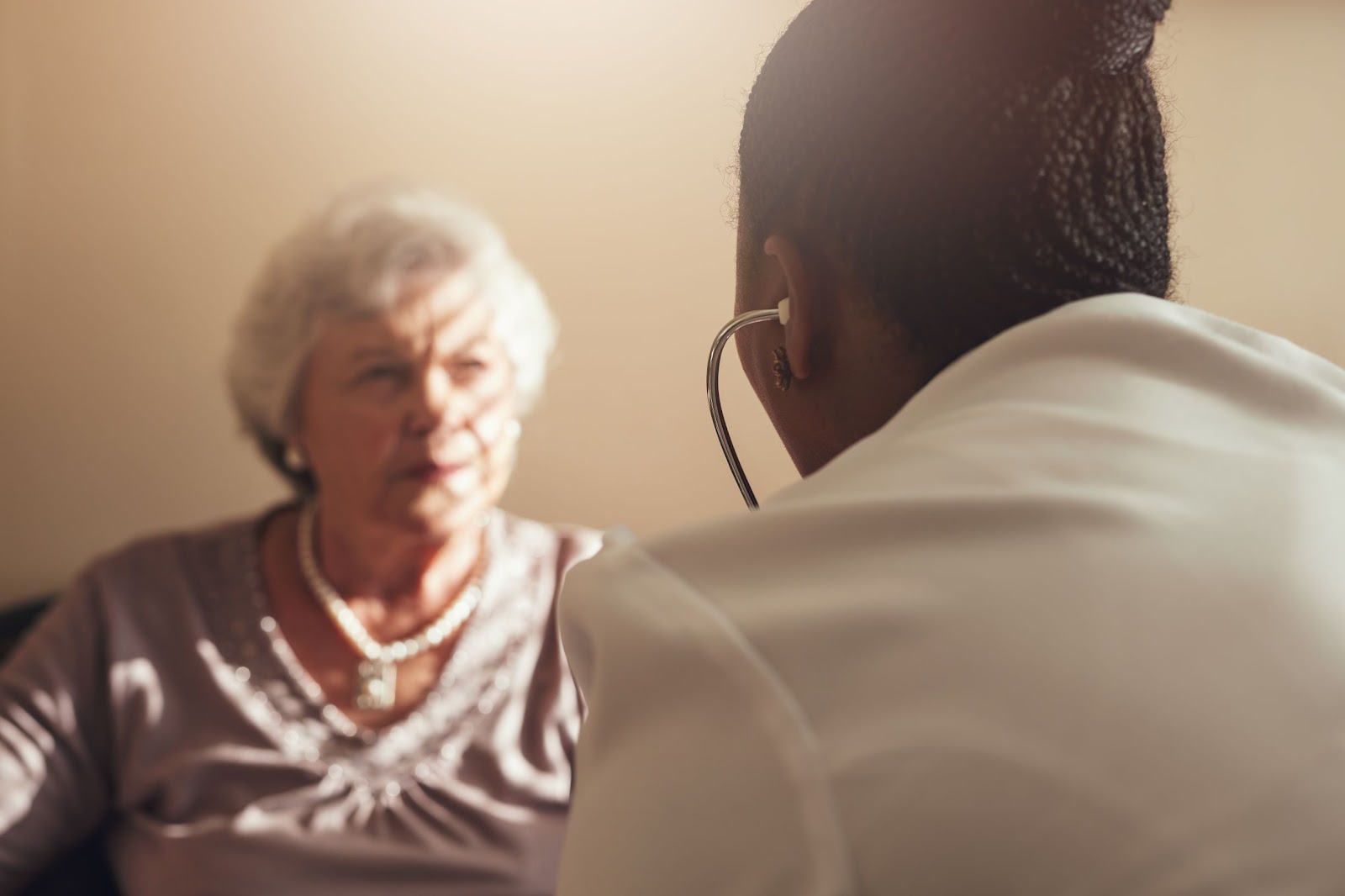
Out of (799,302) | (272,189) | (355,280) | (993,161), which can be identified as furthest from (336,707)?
(993,161)

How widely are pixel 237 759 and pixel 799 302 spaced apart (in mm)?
1033

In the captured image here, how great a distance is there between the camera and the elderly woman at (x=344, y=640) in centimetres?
132

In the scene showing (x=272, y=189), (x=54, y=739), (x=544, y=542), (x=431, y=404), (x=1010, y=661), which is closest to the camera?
(x=1010, y=661)

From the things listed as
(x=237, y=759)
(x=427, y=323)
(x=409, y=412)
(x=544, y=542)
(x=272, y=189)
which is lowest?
(x=237, y=759)

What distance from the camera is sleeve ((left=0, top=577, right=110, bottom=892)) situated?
130cm

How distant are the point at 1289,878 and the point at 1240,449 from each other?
0.16 metres

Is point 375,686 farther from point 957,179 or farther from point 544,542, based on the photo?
point 957,179

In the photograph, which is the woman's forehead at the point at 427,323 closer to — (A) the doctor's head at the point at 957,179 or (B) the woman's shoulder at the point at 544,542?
(B) the woman's shoulder at the point at 544,542

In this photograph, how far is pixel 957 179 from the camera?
1.73 feet

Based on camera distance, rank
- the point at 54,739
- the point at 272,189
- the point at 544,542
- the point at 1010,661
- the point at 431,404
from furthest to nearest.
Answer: the point at 272,189 → the point at 544,542 → the point at 431,404 → the point at 54,739 → the point at 1010,661

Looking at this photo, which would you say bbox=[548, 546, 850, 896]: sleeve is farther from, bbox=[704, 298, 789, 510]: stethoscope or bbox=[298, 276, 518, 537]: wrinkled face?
bbox=[298, 276, 518, 537]: wrinkled face

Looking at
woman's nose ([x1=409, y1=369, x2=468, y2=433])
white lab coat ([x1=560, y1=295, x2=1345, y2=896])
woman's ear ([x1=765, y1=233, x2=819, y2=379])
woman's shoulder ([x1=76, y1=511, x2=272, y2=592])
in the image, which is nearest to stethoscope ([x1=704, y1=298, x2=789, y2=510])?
woman's ear ([x1=765, y1=233, x2=819, y2=379])

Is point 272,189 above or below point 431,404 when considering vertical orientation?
above

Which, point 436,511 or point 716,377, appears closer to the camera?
point 716,377
